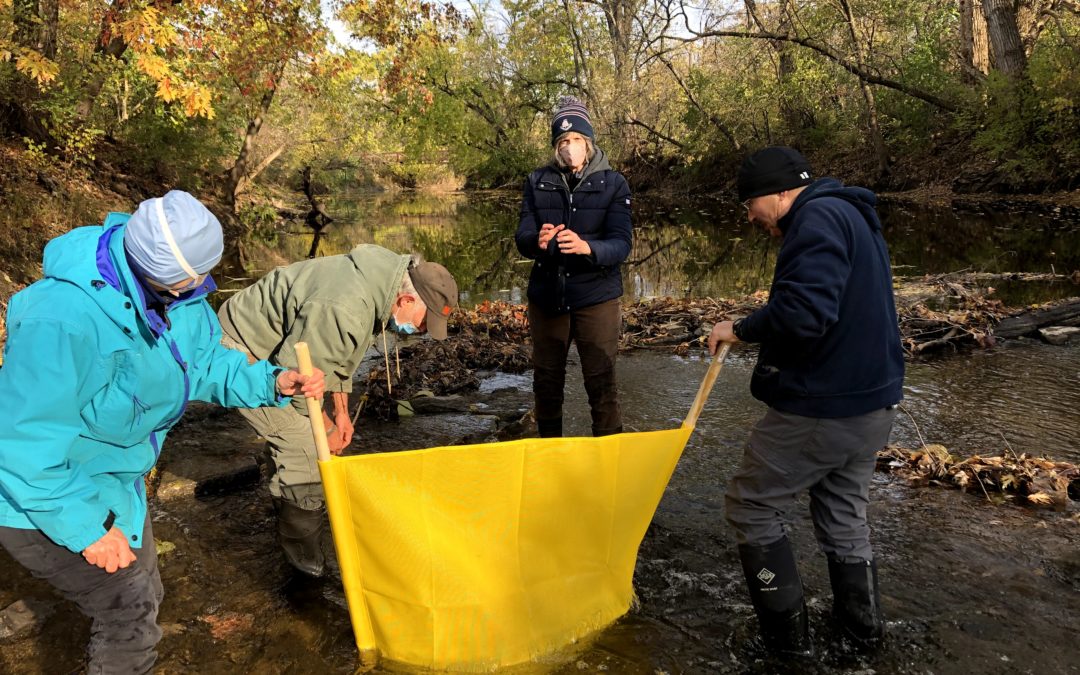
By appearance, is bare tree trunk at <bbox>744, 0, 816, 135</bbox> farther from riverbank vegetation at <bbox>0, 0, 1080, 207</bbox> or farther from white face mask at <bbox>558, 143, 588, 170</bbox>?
white face mask at <bbox>558, 143, 588, 170</bbox>

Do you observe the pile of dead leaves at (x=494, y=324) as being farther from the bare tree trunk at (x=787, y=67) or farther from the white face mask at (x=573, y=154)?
the bare tree trunk at (x=787, y=67)

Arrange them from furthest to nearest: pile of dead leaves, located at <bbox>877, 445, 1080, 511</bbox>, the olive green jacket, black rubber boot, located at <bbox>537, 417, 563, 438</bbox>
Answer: black rubber boot, located at <bbox>537, 417, 563, 438</bbox> → pile of dead leaves, located at <bbox>877, 445, 1080, 511</bbox> → the olive green jacket

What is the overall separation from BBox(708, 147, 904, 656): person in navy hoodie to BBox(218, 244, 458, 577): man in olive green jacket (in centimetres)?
134

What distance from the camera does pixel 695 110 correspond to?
3122 centimetres

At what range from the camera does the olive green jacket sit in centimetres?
297

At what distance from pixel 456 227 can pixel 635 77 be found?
1060 cm

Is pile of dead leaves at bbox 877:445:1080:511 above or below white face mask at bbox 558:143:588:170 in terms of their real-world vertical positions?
below

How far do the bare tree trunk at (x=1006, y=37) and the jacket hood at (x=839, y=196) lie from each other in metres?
22.6

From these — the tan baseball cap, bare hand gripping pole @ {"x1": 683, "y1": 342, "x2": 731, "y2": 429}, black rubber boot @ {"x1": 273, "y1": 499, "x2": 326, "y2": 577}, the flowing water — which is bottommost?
the flowing water

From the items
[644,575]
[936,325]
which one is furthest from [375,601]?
[936,325]

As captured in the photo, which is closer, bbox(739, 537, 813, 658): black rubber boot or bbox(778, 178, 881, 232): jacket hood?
bbox(778, 178, 881, 232): jacket hood

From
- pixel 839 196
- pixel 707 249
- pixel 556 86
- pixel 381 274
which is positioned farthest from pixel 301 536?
pixel 556 86

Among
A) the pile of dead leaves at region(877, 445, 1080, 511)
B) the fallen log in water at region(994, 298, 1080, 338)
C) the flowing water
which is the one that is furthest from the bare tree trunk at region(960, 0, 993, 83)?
the pile of dead leaves at region(877, 445, 1080, 511)

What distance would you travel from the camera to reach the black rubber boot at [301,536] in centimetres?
329
